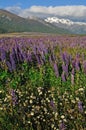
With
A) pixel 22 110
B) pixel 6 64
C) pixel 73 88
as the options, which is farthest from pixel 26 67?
pixel 22 110

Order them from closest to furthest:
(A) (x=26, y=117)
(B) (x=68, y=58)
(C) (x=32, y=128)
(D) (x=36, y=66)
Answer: (C) (x=32, y=128) < (A) (x=26, y=117) < (B) (x=68, y=58) < (D) (x=36, y=66)

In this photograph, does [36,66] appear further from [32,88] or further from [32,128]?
[32,128]

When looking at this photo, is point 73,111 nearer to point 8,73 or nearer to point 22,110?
point 22,110

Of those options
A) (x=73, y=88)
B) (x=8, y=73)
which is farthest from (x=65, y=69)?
(x=8, y=73)

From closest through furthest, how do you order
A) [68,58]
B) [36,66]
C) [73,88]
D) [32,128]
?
[32,128] → [73,88] → [68,58] → [36,66]

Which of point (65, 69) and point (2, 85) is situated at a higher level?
point (65, 69)

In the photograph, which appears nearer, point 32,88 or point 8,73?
point 32,88

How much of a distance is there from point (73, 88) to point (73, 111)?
1.36 meters

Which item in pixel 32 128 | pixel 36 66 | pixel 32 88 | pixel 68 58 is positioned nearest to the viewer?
pixel 32 128

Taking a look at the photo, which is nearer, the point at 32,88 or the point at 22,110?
the point at 22,110

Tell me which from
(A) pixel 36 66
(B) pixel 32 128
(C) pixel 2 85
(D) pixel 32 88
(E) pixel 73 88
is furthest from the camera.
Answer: (A) pixel 36 66

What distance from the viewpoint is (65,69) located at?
7934 millimetres

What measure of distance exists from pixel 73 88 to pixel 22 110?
5.06ft

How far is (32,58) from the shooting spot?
37.0ft
